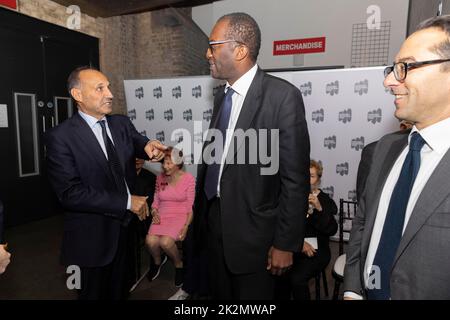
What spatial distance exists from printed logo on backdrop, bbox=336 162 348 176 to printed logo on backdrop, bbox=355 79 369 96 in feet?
2.72

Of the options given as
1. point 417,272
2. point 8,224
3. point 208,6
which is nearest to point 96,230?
point 417,272

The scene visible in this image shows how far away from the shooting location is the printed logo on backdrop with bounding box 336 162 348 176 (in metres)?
3.80

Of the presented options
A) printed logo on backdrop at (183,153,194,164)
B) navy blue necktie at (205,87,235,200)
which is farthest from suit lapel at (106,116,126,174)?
printed logo on backdrop at (183,153,194,164)

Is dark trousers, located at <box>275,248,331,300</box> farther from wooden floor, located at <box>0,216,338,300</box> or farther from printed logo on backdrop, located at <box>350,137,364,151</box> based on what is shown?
printed logo on backdrop, located at <box>350,137,364,151</box>

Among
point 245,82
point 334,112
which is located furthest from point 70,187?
point 334,112

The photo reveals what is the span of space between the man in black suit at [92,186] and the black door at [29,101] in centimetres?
307

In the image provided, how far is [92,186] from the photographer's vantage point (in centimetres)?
185

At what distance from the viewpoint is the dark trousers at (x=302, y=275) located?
231 cm

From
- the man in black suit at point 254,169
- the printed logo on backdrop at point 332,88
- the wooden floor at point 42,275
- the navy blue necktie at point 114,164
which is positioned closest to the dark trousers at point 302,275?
the wooden floor at point 42,275

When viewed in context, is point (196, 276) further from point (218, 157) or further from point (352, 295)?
point (352, 295)

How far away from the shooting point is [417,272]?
0.97 m

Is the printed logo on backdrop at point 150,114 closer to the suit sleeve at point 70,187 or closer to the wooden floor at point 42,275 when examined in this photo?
the wooden floor at point 42,275

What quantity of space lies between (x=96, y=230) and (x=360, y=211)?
1.42 m

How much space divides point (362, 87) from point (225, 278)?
282 centimetres
